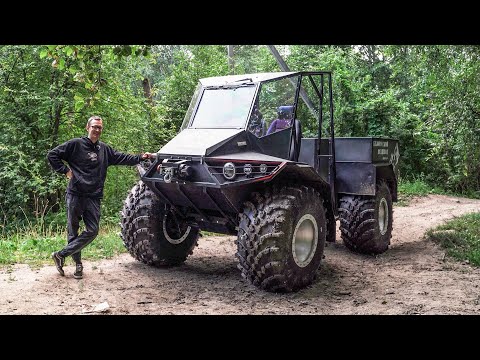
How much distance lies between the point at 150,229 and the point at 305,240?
193 cm

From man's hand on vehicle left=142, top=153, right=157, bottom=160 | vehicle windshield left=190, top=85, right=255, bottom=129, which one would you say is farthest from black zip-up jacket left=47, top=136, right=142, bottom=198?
vehicle windshield left=190, top=85, right=255, bottom=129

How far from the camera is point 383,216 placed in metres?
8.27

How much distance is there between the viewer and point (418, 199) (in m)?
14.8

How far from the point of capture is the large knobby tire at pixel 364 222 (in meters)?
7.62

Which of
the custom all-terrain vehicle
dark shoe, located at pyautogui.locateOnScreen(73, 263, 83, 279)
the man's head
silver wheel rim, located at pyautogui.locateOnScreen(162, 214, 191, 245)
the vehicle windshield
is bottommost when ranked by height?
dark shoe, located at pyautogui.locateOnScreen(73, 263, 83, 279)

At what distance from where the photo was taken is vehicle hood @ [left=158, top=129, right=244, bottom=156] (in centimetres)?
556

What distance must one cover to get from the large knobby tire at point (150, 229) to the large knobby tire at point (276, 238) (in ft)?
4.38

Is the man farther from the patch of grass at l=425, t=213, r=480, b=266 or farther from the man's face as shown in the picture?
the patch of grass at l=425, t=213, r=480, b=266

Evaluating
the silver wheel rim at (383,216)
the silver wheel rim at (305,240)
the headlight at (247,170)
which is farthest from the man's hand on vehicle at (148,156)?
the silver wheel rim at (383,216)

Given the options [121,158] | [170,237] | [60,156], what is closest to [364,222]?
[170,237]

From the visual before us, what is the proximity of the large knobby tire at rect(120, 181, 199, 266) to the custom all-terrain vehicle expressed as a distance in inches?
0.5

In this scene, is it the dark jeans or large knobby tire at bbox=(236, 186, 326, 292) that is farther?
the dark jeans

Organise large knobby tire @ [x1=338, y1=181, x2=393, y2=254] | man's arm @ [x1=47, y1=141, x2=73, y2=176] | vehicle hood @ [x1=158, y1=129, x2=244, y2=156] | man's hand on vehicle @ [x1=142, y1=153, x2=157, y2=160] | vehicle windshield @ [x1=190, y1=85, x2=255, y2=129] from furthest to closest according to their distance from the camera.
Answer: large knobby tire @ [x1=338, y1=181, x2=393, y2=254], man's hand on vehicle @ [x1=142, y1=153, x2=157, y2=160], vehicle windshield @ [x1=190, y1=85, x2=255, y2=129], man's arm @ [x1=47, y1=141, x2=73, y2=176], vehicle hood @ [x1=158, y1=129, x2=244, y2=156]

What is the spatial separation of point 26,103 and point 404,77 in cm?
1471
